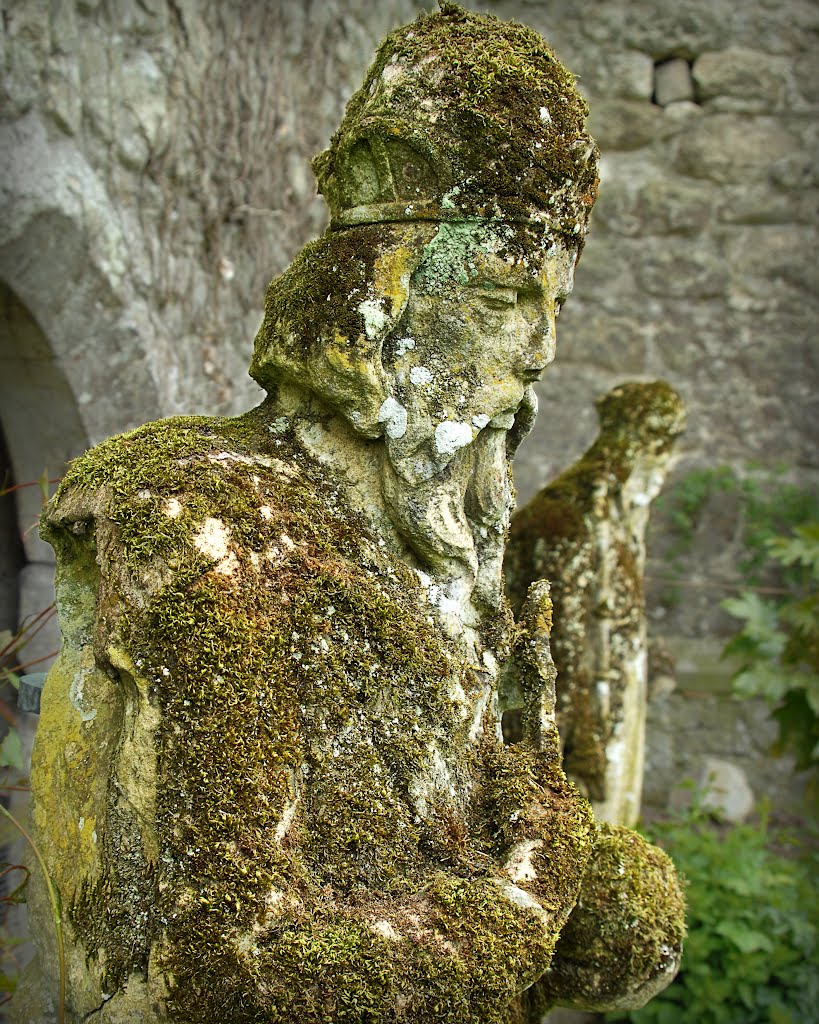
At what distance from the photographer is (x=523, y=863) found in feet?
4.60

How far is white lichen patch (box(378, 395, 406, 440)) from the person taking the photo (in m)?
1.41

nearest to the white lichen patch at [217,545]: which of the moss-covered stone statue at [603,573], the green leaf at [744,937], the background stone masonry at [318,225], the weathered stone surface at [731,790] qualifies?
the moss-covered stone statue at [603,573]

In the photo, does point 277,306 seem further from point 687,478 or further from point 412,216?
point 687,478

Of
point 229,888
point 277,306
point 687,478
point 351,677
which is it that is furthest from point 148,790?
point 687,478

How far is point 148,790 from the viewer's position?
1.21 metres

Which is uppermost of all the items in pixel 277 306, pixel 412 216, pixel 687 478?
pixel 412 216

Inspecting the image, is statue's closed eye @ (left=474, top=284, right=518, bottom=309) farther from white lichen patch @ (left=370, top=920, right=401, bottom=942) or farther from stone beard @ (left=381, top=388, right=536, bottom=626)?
white lichen patch @ (left=370, top=920, right=401, bottom=942)

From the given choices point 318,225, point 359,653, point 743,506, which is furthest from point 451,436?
point 743,506

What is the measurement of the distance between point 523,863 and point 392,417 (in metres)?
0.66

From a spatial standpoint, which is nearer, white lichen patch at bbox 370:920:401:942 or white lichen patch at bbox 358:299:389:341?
white lichen patch at bbox 370:920:401:942

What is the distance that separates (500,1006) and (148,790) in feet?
1.75

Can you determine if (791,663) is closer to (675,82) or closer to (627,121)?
(627,121)

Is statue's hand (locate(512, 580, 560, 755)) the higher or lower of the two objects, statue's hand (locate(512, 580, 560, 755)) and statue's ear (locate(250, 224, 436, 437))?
the lower

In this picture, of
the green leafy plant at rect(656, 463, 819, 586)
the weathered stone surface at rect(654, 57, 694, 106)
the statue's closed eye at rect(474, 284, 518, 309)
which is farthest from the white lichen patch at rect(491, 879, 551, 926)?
the weathered stone surface at rect(654, 57, 694, 106)
